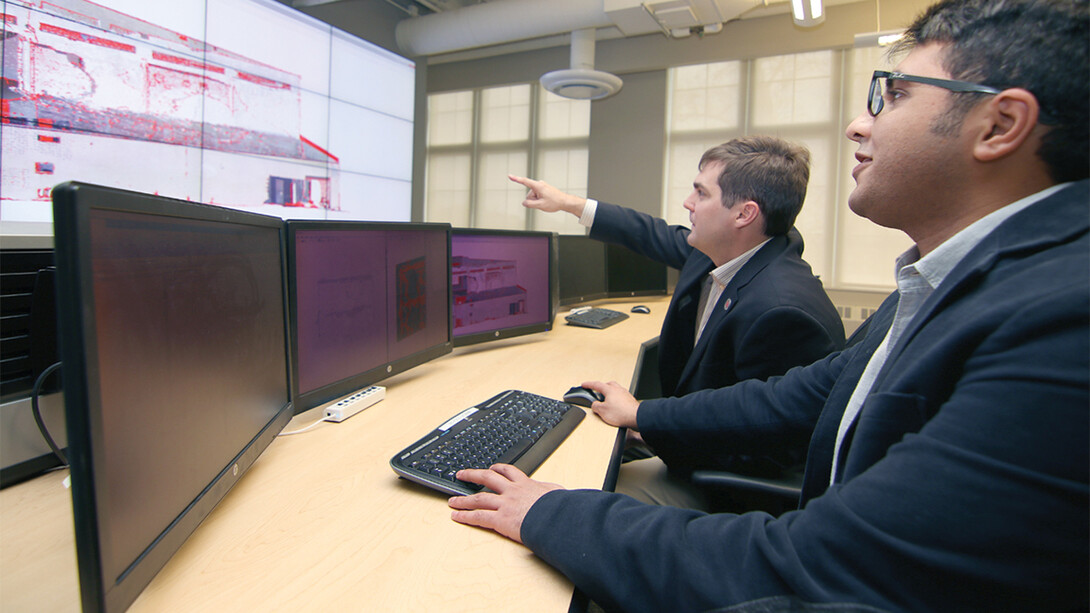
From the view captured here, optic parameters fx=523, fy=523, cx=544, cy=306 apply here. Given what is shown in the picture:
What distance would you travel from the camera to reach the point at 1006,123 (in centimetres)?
61

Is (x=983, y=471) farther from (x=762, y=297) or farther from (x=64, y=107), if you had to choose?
(x=64, y=107)

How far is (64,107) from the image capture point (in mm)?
2006

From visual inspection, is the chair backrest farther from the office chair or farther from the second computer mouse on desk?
the office chair

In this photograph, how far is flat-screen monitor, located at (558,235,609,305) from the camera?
2.87 metres

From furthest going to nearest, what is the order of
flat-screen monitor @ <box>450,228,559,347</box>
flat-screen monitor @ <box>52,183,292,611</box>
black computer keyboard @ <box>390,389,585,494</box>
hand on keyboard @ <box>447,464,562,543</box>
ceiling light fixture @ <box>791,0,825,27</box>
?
ceiling light fixture @ <box>791,0,825,27</box> → flat-screen monitor @ <box>450,228,559,347</box> → black computer keyboard @ <box>390,389,585,494</box> → hand on keyboard @ <box>447,464,562,543</box> → flat-screen monitor @ <box>52,183,292,611</box>

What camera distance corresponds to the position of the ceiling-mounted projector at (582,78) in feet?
11.1

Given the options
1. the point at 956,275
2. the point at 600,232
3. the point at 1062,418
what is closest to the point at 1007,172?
the point at 956,275

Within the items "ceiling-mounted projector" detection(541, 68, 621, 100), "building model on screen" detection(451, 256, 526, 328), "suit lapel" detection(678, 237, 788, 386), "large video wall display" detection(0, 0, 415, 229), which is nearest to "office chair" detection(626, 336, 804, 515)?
"suit lapel" detection(678, 237, 788, 386)

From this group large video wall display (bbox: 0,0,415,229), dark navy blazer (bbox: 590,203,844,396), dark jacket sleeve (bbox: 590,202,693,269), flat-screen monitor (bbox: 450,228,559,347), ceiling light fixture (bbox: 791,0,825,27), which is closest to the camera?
dark navy blazer (bbox: 590,203,844,396)

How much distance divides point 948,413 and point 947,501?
0.08 meters

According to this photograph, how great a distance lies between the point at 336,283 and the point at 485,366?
62 centimetres

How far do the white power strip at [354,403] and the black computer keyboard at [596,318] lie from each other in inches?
50.8

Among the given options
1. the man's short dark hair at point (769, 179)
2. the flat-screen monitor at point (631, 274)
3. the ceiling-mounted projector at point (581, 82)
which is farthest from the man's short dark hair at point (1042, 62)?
the ceiling-mounted projector at point (581, 82)

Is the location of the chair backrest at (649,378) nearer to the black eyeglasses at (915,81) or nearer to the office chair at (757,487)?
the office chair at (757,487)
